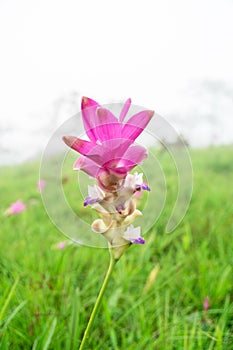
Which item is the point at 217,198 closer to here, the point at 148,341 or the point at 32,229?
the point at 32,229

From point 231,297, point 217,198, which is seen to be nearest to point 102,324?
point 231,297

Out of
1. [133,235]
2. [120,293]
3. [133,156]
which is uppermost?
[133,156]

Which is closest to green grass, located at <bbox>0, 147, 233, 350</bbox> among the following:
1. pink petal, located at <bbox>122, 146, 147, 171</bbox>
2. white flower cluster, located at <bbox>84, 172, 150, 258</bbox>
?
white flower cluster, located at <bbox>84, 172, 150, 258</bbox>

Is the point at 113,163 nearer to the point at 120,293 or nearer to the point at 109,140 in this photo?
the point at 109,140

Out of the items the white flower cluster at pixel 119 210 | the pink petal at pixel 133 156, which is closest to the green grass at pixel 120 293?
the white flower cluster at pixel 119 210

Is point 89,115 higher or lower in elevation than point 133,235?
higher

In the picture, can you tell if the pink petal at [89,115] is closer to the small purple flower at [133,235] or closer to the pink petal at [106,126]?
the pink petal at [106,126]

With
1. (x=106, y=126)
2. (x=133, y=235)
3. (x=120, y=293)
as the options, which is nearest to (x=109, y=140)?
(x=106, y=126)

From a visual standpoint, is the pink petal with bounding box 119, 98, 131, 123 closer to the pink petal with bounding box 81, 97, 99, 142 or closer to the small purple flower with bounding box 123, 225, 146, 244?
the pink petal with bounding box 81, 97, 99, 142
